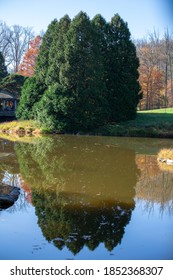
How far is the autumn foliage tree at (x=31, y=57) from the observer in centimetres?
4522

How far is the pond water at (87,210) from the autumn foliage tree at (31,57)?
1238 inches

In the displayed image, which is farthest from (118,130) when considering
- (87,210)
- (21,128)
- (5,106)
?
(87,210)

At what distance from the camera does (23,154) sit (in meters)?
16.8

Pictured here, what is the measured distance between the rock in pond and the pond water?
0.49 feet

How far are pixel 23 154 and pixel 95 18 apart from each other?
1656 cm

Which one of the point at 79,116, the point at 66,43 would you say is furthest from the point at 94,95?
the point at 66,43

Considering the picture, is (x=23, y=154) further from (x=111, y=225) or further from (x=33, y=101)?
(x=33, y=101)

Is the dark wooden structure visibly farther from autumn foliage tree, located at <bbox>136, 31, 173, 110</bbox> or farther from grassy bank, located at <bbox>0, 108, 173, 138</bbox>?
autumn foliage tree, located at <bbox>136, 31, 173, 110</bbox>

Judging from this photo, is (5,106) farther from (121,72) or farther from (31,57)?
(121,72)

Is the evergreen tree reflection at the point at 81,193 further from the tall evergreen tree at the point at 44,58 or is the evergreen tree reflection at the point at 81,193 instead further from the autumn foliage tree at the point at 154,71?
the autumn foliage tree at the point at 154,71

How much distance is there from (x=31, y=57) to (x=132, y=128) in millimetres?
22432

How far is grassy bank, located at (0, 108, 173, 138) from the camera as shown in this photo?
26625mm

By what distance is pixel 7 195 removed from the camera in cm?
892

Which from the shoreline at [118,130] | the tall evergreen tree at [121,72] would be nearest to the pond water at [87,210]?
the shoreline at [118,130]
